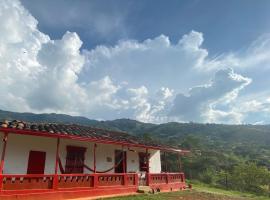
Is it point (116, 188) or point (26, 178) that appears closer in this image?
point (26, 178)

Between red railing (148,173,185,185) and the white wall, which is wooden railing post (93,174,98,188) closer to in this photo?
the white wall

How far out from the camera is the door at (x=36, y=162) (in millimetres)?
14805

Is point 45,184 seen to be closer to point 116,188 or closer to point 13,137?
point 13,137

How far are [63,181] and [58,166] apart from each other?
2.70 m

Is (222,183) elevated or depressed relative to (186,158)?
depressed

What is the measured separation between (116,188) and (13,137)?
622cm

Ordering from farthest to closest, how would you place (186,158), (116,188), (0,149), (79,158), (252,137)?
(252,137) < (186,158) < (79,158) < (116,188) < (0,149)

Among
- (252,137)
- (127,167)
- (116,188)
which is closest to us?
(116,188)

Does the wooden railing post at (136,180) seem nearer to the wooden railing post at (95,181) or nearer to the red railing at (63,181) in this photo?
the red railing at (63,181)

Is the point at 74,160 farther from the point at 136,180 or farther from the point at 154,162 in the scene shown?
the point at 154,162

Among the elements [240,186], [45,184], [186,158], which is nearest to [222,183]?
[240,186]

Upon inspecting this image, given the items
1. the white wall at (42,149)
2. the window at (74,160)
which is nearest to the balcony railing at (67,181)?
the window at (74,160)

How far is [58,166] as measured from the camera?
52.2 feet

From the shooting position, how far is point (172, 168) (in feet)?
152
